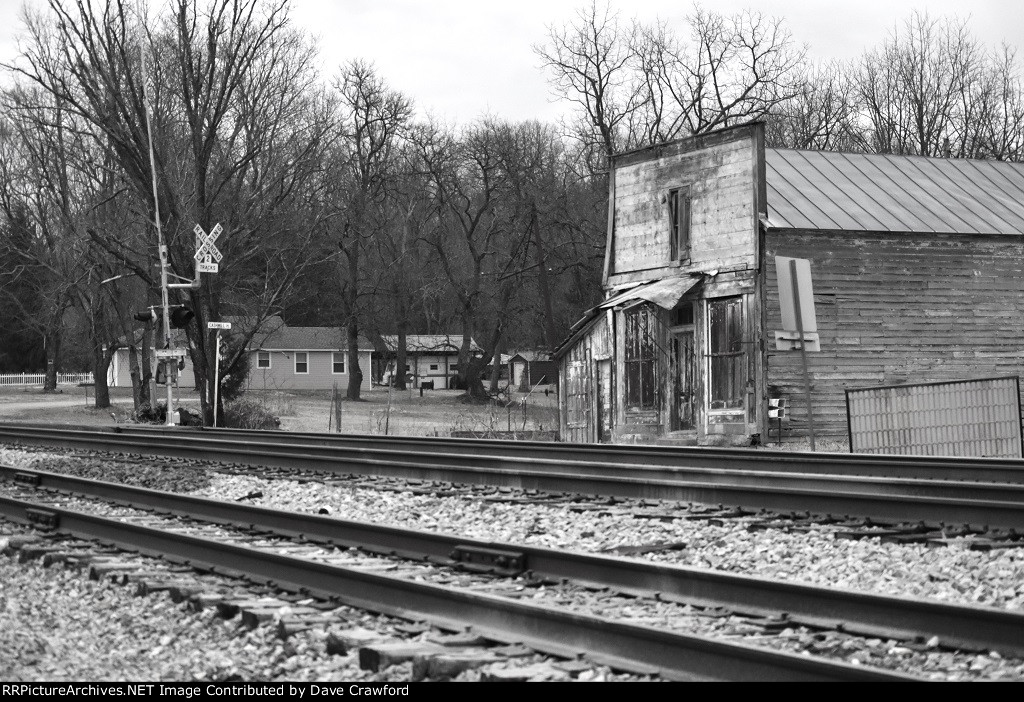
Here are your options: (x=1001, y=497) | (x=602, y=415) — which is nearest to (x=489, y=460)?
(x=1001, y=497)

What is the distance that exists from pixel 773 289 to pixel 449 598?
1961 centimetres

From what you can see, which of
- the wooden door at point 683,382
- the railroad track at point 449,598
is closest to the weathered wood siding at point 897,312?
the wooden door at point 683,382

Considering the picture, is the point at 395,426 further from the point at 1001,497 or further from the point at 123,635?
the point at 123,635

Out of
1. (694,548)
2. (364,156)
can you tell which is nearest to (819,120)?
(364,156)

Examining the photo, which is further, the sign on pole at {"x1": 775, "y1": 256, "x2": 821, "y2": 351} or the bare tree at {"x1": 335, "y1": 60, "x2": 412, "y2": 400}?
the bare tree at {"x1": 335, "y1": 60, "x2": 412, "y2": 400}

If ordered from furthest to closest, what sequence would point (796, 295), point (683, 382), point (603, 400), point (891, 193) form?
point (603, 400) < point (891, 193) < point (683, 382) < point (796, 295)

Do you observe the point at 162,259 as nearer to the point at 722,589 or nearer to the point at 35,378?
the point at 722,589

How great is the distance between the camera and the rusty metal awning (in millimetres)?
25734

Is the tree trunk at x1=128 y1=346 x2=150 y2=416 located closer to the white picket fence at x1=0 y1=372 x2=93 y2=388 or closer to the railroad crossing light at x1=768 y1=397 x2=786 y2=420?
the railroad crossing light at x1=768 y1=397 x2=786 y2=420

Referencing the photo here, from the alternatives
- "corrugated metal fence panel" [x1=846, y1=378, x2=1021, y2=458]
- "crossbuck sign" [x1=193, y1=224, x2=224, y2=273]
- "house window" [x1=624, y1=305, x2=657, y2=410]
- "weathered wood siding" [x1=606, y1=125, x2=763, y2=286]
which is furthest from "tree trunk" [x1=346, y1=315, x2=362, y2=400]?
"corrugated metal fence panel" [x1=846, y1=378, x2=1021, y2=458]

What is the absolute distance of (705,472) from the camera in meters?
12.3

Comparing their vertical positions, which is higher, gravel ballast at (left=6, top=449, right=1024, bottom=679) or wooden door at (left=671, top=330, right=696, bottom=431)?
wooden door at (left=671, top=330, right=696, bottom=431)

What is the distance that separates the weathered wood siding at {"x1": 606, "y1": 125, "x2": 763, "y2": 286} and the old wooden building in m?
0.04

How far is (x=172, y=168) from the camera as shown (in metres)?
35.3
